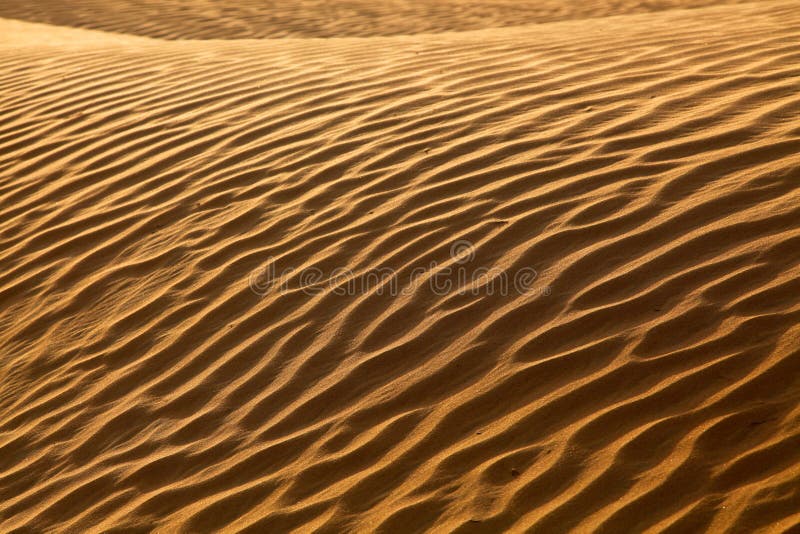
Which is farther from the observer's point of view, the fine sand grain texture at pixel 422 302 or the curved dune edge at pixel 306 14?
the curved dune edge at pixel 306 14

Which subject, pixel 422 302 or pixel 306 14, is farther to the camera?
pixel 306 14

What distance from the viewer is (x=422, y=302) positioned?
3.41 metres

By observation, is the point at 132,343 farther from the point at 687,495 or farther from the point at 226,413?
the point at 687,495

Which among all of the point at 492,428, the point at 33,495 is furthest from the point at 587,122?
the point at 33,495

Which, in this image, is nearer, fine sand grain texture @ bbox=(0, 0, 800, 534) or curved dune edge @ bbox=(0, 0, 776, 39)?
fine sand grain texture @ bbox=(0, 0, 800, 534)

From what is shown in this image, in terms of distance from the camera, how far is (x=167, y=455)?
3.04 m

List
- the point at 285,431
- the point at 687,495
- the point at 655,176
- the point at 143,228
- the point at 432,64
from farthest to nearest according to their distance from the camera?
the point at 432,64 < the point at 143,228 < the point at 655,176 < the point at 285,431 < the point at 687,495

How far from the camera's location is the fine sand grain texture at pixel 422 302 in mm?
2652

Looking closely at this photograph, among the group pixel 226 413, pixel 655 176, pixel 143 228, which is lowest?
pixel 226 413

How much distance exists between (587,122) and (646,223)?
1.09 metres

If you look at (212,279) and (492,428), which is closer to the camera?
(492,428)

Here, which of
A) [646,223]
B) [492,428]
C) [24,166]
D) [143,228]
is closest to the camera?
[492,428]

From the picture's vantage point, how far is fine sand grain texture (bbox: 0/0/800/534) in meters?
2.65

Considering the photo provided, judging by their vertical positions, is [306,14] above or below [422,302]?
above
